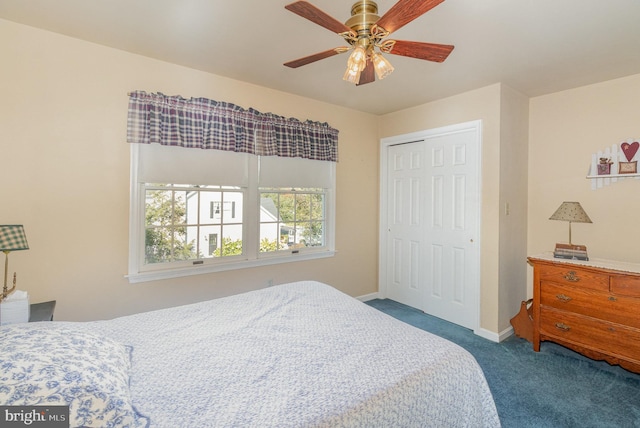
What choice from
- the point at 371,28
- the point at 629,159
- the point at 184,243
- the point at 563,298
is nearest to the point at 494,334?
the point at 563,298

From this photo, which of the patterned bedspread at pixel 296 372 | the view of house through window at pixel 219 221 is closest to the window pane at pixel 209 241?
the view of house through window at pixel 219 221

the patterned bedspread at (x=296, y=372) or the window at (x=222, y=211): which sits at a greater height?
the window at (x=222, y=211)

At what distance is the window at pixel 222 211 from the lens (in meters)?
2.47

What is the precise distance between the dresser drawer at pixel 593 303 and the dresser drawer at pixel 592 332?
47 mm

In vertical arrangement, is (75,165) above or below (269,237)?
above

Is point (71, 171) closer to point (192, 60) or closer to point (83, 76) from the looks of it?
point (83, 76)

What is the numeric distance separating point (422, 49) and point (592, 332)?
2616 millimetres

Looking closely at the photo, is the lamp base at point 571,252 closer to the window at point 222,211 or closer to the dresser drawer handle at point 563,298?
the dresser drawer handle at point 563,298

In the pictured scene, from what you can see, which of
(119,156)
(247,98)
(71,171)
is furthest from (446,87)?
(71,171)

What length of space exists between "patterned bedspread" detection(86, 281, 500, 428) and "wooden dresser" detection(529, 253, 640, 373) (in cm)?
179

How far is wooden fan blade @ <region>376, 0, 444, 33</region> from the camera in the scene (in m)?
1.22

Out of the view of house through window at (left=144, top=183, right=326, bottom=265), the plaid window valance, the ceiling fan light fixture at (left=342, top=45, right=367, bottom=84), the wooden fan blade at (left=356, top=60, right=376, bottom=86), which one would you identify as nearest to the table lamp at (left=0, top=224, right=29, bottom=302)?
the view of house through window at (left=144, top=183, right=326, bottom=265)

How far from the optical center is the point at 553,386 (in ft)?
7.12

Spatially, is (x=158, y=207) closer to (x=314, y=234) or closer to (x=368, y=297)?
(x=314, y=234)
